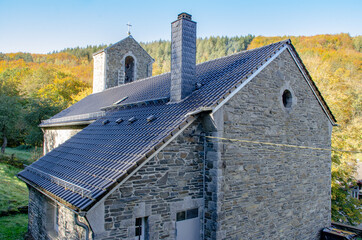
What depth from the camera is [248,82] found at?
7.55 meters

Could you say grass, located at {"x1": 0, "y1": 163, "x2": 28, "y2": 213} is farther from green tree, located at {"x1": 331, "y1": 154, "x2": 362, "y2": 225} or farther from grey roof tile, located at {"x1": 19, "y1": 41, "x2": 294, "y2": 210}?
green tree, located at {"x1": 331, "y1": 154, "x2": 362, "y2": 225}

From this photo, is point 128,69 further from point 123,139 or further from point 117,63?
point 123,139

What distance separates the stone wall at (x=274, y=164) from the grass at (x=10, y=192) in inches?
418

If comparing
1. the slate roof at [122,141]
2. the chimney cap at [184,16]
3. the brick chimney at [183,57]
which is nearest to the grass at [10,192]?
the slate roof at [122,141]

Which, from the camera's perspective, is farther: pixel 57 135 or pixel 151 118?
pixel 57 135

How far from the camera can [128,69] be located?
20000mm

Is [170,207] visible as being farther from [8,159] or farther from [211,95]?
[8,159]

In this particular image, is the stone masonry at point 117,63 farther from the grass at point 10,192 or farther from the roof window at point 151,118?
the roof window at point 151,118

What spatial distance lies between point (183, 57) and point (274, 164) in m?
4.14

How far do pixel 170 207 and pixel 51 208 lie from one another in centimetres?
370

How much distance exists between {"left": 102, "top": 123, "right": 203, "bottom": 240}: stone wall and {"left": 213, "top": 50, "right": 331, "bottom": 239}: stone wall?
0.68 metres

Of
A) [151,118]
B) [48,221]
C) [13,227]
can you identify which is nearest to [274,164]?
[151,118]

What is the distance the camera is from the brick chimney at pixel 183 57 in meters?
8.12

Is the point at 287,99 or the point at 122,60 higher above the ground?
the point at 122,60
